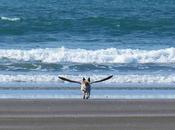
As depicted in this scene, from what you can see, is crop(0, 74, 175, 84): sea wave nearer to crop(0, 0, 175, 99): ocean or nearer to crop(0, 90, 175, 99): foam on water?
crop(0, 0, 175, 99): ocean

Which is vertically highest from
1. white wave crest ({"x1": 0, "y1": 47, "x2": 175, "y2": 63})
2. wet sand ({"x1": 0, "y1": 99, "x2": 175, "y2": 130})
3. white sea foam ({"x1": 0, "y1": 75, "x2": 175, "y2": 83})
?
white wave crest ({"x1": 0, "y1": 47, "x2": 175, "y2": 63})

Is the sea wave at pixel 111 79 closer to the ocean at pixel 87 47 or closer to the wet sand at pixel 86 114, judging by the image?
the ocean at pixel 87 47

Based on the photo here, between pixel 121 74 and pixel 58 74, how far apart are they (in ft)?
6.05

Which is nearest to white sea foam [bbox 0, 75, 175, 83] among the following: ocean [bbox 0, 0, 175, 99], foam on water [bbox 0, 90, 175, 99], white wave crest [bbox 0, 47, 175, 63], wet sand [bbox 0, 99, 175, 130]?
ocean [bbox 0, 0, 175, 99]

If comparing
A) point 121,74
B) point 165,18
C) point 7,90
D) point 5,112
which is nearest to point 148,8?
point 165,18

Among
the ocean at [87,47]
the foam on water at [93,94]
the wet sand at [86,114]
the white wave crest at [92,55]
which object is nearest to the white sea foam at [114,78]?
the ocean at [87,47]

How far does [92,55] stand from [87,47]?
3.09 m

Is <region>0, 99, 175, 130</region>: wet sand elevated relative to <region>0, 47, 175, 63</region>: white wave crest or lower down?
lower down

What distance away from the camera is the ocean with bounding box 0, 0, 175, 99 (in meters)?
20.0

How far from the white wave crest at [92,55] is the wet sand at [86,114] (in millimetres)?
9520

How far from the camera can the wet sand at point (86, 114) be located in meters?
13.6

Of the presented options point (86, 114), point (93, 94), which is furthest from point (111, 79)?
point (86, 114)

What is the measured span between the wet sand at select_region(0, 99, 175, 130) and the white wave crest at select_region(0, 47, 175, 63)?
9.52m

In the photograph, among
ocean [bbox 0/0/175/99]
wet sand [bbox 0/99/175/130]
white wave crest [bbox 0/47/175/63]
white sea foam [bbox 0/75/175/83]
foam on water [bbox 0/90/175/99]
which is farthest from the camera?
white wave crest [bbox 0/47/175/63]
